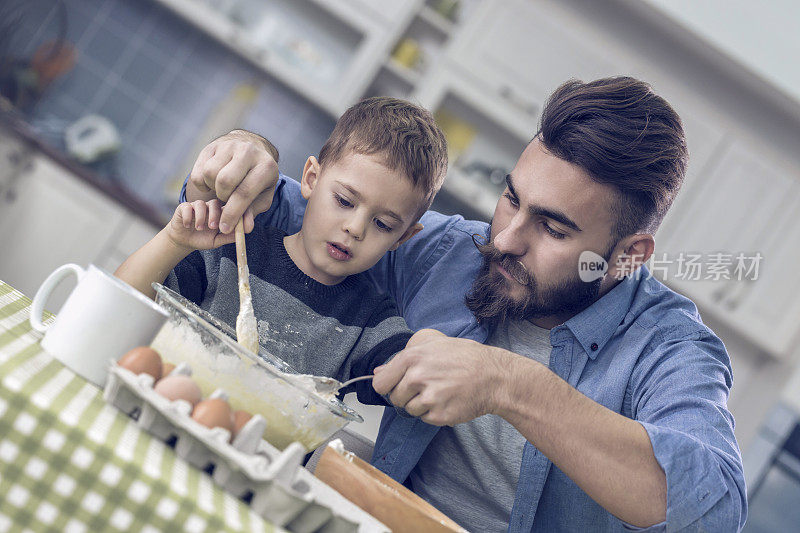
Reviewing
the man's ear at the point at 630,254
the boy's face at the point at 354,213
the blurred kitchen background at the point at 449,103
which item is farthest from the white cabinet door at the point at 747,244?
the boy's face at the point at 354,213

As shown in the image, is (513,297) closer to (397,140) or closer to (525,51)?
(397,140)

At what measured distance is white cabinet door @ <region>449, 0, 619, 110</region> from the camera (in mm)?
2848

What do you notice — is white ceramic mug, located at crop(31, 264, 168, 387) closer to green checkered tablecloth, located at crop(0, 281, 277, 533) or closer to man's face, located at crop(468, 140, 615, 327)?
green checkered tablecloth, located at crop(0, 281, 277, 533)

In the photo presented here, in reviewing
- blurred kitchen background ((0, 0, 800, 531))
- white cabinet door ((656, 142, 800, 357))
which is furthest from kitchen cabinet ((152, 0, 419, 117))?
white cabinet door ((656, 142, 800, 357))

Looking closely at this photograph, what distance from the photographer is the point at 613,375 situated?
1.23 metres

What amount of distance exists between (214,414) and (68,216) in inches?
94.7

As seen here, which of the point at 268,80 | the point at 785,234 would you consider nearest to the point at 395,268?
the point at 268,80

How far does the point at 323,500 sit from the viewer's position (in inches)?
22.1

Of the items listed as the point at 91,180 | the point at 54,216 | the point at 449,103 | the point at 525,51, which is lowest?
the point at 54,216

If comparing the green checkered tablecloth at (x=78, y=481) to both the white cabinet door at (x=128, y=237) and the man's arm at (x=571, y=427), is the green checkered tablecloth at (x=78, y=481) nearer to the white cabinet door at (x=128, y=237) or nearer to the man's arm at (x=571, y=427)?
the man's arm at (x=571, y=427)

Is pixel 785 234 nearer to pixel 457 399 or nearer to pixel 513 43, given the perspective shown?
pixel 513 43

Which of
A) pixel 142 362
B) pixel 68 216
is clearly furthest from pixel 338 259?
pixel 68 216

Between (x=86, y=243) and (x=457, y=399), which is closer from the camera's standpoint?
(x=457, y=399)

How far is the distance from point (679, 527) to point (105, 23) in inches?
124
